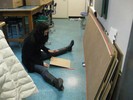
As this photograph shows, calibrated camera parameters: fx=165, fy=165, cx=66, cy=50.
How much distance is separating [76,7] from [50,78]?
5.05 m

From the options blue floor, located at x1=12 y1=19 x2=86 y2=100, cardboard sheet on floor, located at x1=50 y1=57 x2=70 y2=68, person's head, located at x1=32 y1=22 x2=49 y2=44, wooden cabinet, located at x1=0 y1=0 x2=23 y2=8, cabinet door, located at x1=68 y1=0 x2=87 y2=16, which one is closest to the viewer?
blue floor, located at x1=12 y1=19 x2=86 y2=100

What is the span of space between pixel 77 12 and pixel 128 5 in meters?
5.91

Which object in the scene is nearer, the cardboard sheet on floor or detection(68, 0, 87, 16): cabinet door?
the cardboard sheet on floor

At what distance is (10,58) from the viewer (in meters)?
1.59

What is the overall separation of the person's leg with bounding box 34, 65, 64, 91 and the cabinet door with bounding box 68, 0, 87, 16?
15.5ft

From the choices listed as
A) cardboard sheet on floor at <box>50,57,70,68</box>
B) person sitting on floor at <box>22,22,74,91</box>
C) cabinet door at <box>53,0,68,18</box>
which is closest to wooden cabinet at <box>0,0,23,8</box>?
person sitting on floor at <box>22,22,74,91</box>

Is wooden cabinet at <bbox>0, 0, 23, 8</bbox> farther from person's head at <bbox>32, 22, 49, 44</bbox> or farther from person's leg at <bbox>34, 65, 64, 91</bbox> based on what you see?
person's leg at <bbox>34, 65, 64, 91</bbox>

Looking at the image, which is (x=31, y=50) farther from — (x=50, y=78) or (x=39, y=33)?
(x=50, y=78)

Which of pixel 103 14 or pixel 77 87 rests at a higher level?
pixel 103 14

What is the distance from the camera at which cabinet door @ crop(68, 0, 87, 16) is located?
683 cm

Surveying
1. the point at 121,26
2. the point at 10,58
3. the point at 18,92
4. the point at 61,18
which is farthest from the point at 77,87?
the point at 61,18

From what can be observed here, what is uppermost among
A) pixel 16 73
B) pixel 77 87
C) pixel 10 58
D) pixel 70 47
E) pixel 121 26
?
pixel 121 26

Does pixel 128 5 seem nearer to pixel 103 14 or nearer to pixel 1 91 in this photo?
pixel 103 14

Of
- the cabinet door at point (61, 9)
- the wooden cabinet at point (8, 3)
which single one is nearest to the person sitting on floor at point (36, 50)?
the wooden cabinet at point (8, 3)
